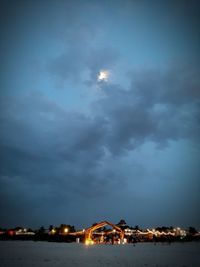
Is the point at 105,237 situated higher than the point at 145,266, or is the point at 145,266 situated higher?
the point at 105,237

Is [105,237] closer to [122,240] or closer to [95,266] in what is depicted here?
[122,240]

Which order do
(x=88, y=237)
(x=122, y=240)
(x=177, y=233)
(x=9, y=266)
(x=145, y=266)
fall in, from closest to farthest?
(x=9, y=266) < (x=145, y=266) < (x=88, y=237) < (x=122, y=240) < (x=177, y=233)

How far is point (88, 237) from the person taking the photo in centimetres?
14112

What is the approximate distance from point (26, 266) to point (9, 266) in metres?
2.25

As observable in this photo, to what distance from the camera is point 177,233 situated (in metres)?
184

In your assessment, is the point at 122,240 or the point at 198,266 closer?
the point at 198,266

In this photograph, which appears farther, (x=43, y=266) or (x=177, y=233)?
(x=177, y=233)

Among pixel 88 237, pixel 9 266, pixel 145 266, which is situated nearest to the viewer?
pixel 9 266

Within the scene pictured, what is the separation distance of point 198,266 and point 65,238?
534ft

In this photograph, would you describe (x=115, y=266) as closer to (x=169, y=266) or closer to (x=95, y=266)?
(x=95, y=266)

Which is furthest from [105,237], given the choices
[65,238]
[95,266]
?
[95,266]

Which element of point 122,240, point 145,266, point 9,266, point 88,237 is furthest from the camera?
point 122,240

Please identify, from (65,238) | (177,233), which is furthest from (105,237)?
(177,233)

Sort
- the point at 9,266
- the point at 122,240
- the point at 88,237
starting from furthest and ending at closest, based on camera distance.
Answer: the point at 122,240
the point at 88,237
the point at 9,266
